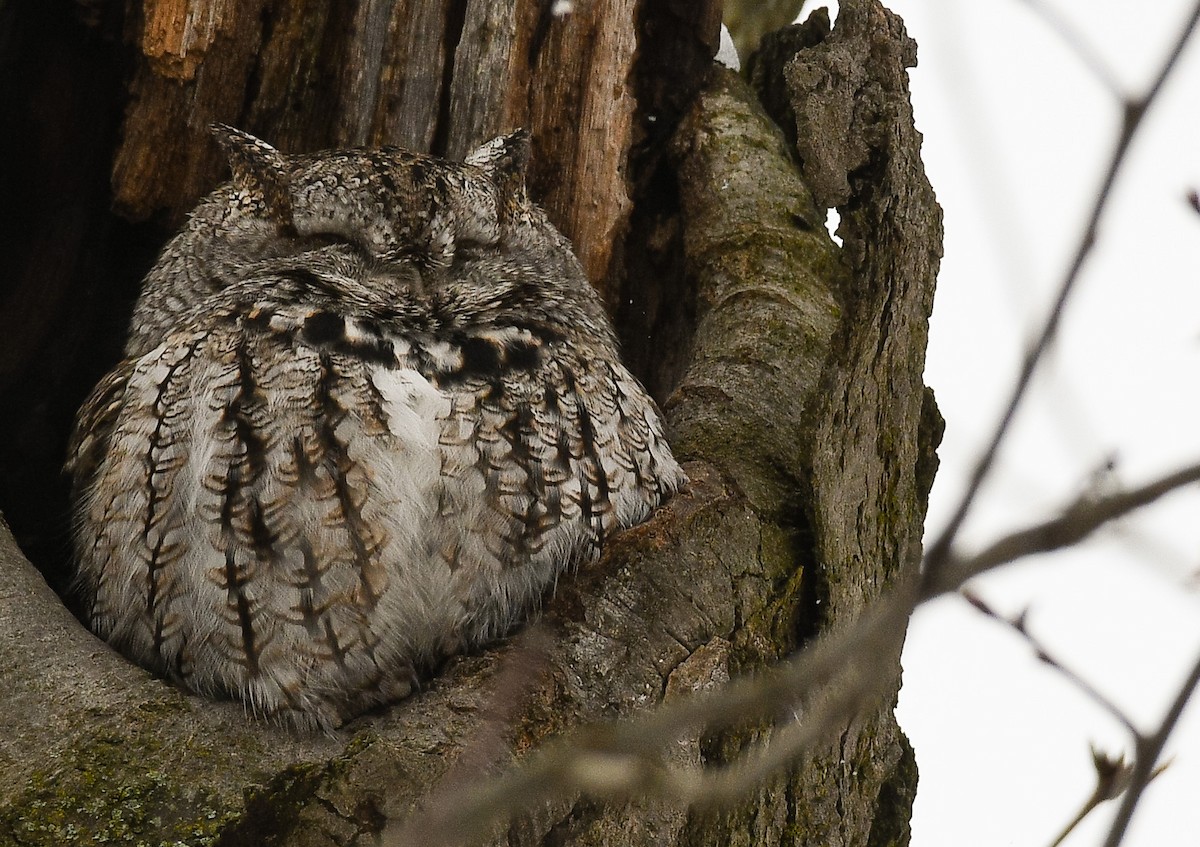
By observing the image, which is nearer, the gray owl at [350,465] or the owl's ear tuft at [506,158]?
the gray owl at [350,465]

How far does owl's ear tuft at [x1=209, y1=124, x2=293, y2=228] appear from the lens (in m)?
3.15

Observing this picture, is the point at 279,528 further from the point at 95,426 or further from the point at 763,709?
the point at 763,709

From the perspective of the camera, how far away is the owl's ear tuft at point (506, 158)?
3305 mm

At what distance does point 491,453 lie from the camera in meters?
2.65

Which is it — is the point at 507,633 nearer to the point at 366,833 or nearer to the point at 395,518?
the point at 395,518

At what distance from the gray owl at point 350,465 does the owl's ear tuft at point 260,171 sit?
79 mm

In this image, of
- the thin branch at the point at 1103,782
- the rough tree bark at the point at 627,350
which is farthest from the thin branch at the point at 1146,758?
the rough tree bark at the point at 627,350

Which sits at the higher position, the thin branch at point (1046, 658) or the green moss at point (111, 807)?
the thin branch at point (1046, 658)

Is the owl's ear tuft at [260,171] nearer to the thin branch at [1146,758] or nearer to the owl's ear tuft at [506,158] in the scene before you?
the owl's ear tuft at [506,158]

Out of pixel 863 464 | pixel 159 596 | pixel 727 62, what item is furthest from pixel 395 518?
pixel 727 62

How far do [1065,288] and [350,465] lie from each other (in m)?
1.82

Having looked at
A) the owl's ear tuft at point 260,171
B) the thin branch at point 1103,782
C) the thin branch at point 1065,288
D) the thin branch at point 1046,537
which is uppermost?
the owl's ear tuft at point 260,171

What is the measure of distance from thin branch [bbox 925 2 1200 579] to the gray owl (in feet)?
5.72

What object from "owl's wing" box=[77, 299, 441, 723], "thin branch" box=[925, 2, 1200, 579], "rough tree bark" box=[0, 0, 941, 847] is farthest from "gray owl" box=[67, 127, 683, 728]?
"thin branch" box=[925, 2, 1200, 579]
